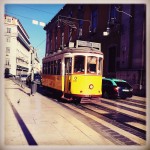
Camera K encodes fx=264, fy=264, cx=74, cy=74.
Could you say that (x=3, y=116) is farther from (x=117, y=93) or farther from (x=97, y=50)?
(x=117, y=93)

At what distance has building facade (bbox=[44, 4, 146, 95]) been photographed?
833 inches

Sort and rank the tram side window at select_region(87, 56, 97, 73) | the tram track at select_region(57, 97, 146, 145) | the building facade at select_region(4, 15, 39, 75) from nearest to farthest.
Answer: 1. the tram track at select_region(57, 97, 146, 145)
2. the building facade at select_region(4, 15, 39, 75)
3. the tram side window at select_region(87, 56, 97, 73)

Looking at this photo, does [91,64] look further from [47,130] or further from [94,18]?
[94,18]

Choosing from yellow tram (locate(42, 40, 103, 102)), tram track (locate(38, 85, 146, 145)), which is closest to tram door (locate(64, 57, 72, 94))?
yellow tram (locate(42, 40, 103, 102))

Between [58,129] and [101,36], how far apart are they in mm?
20069

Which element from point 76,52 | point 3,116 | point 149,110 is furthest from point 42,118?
point 76,52

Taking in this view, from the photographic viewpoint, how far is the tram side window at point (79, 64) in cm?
1398

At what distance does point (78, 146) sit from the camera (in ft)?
23.0

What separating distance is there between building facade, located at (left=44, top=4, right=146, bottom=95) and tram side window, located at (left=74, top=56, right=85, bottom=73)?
2560 mm

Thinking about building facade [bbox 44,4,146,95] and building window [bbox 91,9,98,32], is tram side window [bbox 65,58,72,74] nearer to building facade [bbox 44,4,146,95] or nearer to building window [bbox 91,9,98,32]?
building facade [bbox 44,4,146,95]

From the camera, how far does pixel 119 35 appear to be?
24.5 metres

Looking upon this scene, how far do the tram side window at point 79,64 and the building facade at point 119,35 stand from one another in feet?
8.40

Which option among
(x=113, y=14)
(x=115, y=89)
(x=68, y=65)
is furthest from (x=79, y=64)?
(x=113, y=14)

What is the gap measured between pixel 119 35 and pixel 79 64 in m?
11.5
